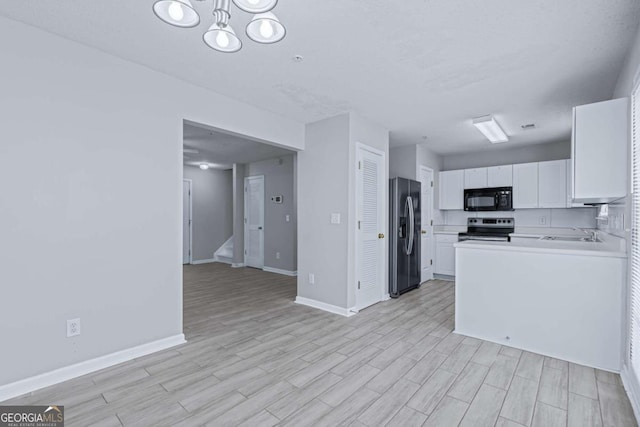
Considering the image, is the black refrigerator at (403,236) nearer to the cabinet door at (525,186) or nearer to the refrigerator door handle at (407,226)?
the refrigerator door handle at (407,226)

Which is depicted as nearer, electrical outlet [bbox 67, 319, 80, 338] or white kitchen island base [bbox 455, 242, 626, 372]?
electrical outlet [bbox 67, 319, 80, 338]

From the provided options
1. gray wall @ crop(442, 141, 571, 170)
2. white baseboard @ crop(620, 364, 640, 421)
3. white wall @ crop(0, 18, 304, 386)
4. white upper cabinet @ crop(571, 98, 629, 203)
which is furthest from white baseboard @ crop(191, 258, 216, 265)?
white baseboard @ crop(620, 364, 640, 421)

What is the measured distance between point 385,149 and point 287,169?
108 inches

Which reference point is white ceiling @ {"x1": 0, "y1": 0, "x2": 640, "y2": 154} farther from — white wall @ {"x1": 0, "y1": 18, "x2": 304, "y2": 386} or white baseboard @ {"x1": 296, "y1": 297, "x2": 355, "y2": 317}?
white baseboard @ {"x1": 296, "y1": 297, "x2": 355, "y2": 317}

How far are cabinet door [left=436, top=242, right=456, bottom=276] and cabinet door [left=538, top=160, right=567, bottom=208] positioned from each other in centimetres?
165

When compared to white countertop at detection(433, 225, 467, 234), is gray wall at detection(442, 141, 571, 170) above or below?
above

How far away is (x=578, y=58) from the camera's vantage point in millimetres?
2488

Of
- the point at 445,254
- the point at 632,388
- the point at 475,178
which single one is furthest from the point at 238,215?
the point at 632,388

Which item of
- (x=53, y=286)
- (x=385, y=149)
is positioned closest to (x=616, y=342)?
(x=385, y=149)

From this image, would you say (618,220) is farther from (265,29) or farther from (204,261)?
(204,261)

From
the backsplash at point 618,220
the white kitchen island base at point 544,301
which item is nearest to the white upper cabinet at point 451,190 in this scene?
the backsplash at point 618,220

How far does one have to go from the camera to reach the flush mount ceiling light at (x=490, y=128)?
12.8ft

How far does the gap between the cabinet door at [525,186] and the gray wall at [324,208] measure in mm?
3529

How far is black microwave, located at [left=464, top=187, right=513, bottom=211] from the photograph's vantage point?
5.39m
